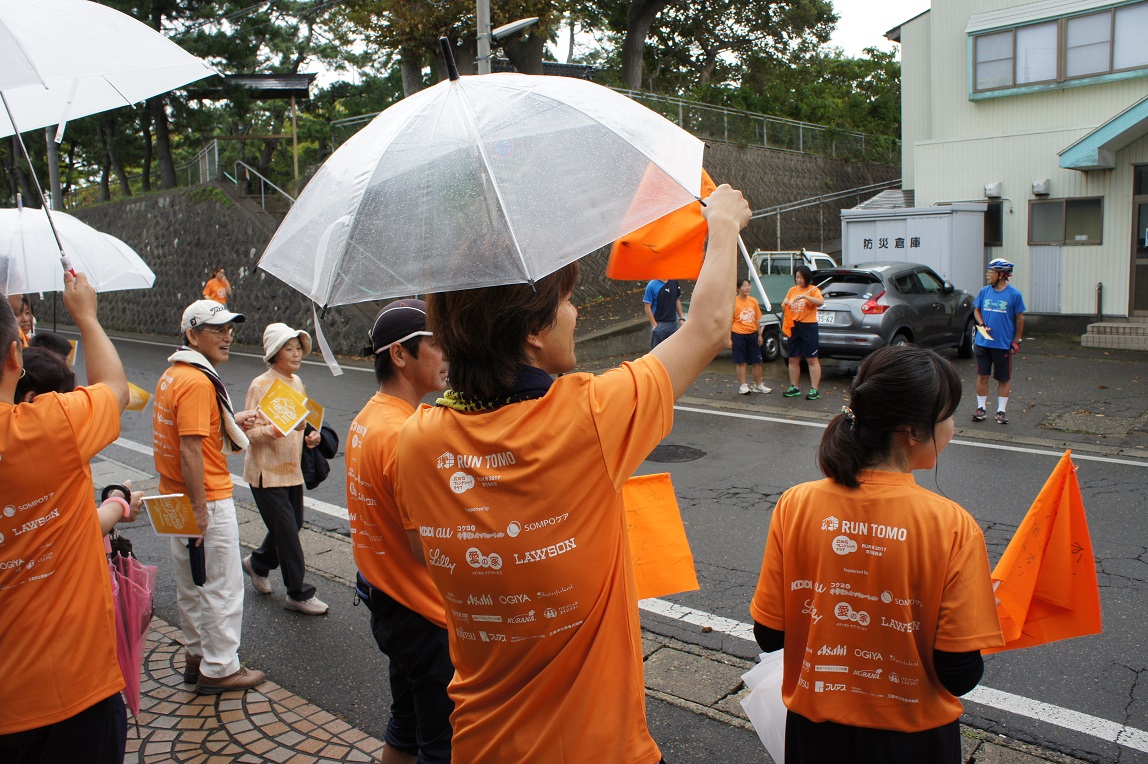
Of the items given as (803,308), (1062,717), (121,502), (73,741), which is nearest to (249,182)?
(803,308)

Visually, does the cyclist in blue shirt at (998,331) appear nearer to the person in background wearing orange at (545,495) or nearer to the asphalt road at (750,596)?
the asphalt road at (750,596)

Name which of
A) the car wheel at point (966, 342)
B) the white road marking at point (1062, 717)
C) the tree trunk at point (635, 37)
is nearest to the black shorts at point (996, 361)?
the car wheel at point (966, 342)

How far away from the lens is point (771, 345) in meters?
15.0

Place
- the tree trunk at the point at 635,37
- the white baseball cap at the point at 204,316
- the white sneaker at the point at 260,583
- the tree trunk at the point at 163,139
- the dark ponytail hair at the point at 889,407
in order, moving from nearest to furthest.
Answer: the dark ponytail hair at the point at 889,407, the white baseball cap at the point at 204,316, the white sneaker at the point at 260,583, the tree trunk at the point at 163,139, the tree trunk at the point at 635,37

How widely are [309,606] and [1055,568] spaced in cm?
422

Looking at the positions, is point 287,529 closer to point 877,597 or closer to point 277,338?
point 277,338

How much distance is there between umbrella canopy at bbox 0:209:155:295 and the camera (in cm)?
427

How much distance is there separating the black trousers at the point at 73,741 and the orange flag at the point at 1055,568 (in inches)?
99.2

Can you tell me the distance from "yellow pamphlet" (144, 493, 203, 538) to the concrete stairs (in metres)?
16.0

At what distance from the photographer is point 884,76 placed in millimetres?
43562

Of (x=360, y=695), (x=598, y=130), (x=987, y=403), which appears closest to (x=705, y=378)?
(x=987, y=403)

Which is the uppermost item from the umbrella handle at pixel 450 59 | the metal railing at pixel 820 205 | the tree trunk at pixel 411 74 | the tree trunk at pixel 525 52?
the tree trunk at pixel 525 52

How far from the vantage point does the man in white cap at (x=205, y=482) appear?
14.3 ft

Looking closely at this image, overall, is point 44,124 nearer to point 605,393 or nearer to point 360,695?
point 360,695
